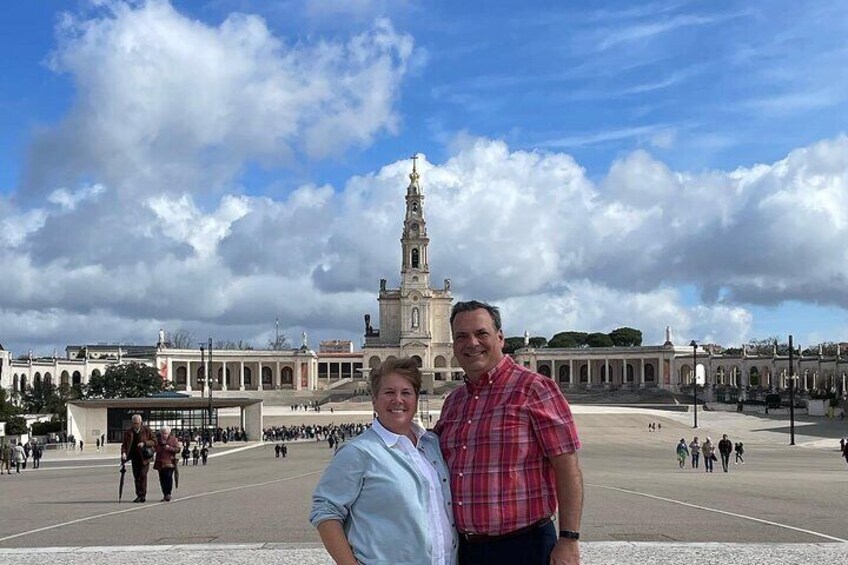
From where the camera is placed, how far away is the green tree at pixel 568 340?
6796 inches

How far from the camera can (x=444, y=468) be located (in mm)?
5199

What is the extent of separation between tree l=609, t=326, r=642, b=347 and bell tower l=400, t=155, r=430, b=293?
155ft

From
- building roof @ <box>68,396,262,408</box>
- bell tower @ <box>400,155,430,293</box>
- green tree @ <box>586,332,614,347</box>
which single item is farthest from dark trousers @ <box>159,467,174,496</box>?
green tree @ <box>586,332,614,347</box>

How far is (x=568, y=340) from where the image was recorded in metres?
174

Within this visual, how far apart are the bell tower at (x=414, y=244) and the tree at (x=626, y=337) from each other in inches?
1865

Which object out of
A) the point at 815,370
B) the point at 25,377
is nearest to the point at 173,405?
the point at 25,377

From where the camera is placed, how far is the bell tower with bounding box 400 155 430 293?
137875 millimetres

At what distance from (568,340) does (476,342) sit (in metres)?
171

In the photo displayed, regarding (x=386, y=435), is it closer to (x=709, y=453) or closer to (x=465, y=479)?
(x=465, y=479)

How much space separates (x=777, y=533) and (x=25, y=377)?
117 m

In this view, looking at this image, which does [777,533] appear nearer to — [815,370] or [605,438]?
[605,438]

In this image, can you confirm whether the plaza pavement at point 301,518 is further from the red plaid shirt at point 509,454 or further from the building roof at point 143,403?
the building roof at point 143,403

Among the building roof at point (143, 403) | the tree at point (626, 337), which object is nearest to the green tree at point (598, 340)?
the tree at point (626, 337)

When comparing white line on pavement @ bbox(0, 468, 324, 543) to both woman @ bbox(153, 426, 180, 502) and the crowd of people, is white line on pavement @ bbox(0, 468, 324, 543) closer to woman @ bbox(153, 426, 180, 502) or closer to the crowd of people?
woman @ bbox(153, 426, 180, 502)
